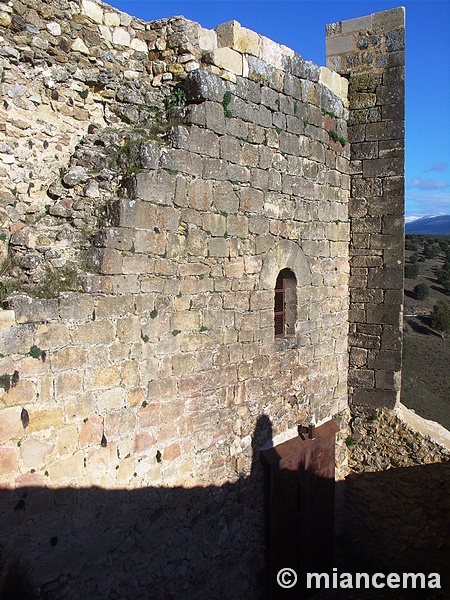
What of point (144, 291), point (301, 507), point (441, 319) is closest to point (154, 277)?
point (144, 291)

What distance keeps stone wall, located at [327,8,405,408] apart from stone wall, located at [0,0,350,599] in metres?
1.25

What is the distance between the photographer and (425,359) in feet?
78.0

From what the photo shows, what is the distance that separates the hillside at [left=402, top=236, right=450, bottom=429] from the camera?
18.5m

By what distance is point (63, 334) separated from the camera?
3811 mm

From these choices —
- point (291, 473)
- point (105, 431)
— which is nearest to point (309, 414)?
point (291, 473)

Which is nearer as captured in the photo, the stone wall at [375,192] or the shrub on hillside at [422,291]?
the stone wall at [375,192]

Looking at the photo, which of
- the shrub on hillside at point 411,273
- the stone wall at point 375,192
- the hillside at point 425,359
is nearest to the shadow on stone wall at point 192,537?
the stone wall at point 375,192

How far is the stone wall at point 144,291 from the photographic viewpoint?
3.82m

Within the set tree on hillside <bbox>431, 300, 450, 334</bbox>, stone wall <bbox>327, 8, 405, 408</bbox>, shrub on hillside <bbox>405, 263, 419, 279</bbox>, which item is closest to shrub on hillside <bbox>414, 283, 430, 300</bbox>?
shrub on hillside <bbox>405, 263, 419, 279</bbox>

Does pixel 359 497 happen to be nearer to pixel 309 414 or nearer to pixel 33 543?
pixel 309 414

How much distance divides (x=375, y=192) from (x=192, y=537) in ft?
15.4

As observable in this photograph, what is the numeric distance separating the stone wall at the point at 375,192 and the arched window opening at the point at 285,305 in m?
1.39

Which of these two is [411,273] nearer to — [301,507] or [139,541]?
[301,507]

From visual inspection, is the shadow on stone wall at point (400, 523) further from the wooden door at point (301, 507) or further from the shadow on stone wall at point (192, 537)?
the wooden door at point (301, 507)
